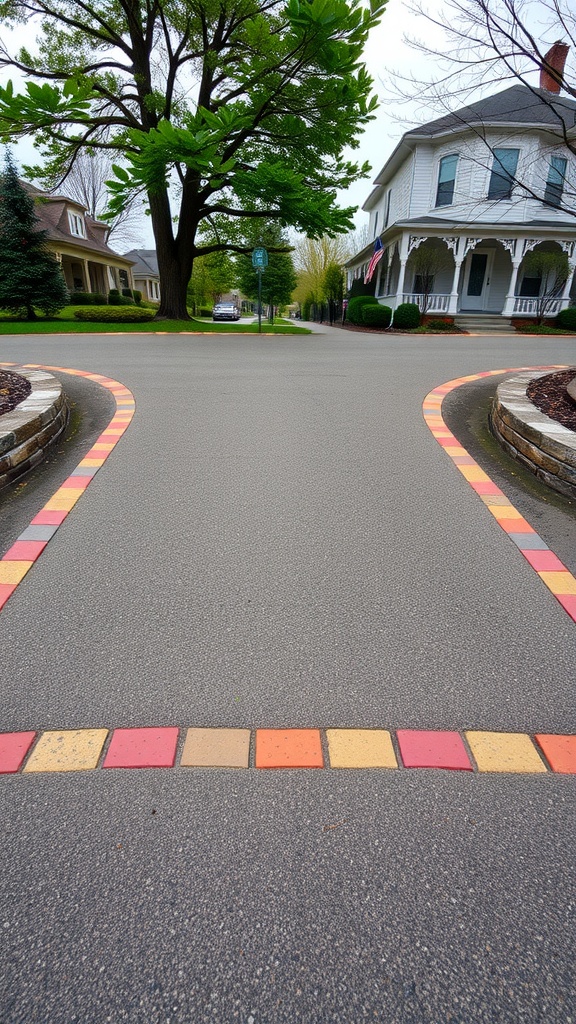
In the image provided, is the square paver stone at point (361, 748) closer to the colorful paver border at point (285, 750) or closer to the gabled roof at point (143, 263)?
the colorful paver border at point (285, 750)

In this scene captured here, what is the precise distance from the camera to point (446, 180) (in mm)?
20859

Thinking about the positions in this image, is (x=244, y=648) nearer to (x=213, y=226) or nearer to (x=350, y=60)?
(x=350, y=60)

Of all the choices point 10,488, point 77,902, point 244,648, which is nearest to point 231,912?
point 77,902

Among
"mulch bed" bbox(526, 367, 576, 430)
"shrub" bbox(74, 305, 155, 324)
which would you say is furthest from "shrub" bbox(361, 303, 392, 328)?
"mulch bed" bbox(526, 367, 576, 430)

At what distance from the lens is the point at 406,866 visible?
59.9 inches

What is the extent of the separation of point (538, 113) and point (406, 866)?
25.2m

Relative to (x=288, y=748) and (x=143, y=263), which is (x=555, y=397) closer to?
(x=288, y=748)

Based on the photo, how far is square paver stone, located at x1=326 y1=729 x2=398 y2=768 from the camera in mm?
1856

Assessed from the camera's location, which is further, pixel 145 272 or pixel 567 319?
pixel 145 272

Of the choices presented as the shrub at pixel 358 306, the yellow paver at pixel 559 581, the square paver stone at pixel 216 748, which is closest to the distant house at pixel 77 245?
the shrub at pixel 358 306

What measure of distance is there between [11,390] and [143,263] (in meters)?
50.1

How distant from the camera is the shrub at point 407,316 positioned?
19.6 metres

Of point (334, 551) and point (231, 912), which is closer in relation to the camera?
point (231, 912)

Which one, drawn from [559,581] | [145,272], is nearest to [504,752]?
[559,581]
